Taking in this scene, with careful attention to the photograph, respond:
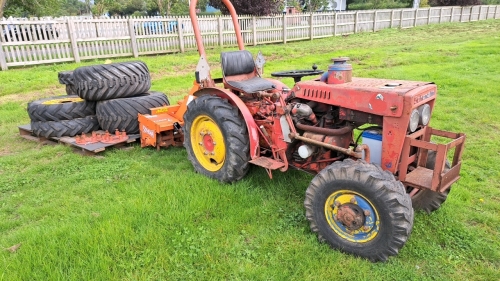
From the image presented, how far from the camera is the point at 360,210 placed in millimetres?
2777

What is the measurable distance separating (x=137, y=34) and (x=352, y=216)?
12.4 m

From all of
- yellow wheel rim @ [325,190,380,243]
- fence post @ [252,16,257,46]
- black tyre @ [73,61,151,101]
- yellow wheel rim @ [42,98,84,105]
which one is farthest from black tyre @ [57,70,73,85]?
fence post @ [252,16,257,46]

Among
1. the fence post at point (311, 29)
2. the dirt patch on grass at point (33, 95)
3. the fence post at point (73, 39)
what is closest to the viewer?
the dirt patch on grass at point (33, 95)

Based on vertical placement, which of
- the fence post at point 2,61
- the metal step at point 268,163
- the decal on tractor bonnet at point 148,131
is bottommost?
the decal on tractor bonnet at point 148,131

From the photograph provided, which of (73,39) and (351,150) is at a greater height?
(73,39)

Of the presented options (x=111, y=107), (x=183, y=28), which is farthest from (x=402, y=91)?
(x=183, y=28)

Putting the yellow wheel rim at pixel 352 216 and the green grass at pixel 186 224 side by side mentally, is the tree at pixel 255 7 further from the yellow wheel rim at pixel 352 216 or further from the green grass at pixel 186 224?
the yellow wheel rim at pixel 352 216

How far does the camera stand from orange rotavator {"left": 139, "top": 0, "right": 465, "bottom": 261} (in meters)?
2.73

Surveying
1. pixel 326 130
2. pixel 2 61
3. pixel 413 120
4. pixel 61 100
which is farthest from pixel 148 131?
pixel 2 61

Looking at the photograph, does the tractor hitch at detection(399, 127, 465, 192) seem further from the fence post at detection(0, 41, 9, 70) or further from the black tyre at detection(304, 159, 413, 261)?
the fence post at detection(0, 41, 9, 70)

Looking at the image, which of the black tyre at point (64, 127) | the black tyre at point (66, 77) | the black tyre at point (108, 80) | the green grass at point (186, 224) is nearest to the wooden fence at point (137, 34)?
the black tyre at point (66, 77)

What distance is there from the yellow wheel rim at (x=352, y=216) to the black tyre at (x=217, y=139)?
1.16 m

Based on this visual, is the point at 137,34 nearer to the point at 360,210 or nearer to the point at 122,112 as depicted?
the point at 122,112

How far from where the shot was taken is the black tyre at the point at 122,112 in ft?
17.6
